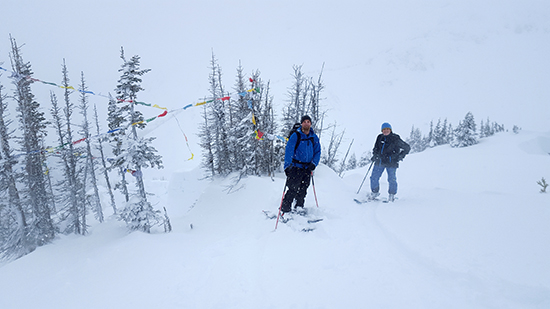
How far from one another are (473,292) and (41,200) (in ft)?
85.4

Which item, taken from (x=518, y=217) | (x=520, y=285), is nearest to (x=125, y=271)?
(x=520, y=285)

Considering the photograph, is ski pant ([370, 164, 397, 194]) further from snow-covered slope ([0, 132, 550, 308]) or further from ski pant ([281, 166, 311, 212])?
ski pant ([281, 166, 311, 212])

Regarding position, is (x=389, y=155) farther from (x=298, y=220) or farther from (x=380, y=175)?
(x=298, y=220)

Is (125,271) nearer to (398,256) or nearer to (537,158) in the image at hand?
(398,256)

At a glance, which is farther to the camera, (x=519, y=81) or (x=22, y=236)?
(x=519, y=81)

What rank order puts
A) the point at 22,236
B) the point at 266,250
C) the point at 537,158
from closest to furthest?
1. the point at 266,250
2. the point at 22,236
3. the point at 537,158

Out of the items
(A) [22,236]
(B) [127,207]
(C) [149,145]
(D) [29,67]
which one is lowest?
(A) [22,236]

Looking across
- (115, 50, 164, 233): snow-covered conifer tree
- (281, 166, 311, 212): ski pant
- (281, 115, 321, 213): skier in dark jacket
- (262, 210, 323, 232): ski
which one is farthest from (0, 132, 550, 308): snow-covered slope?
(115, 50, 164, 233): snow-covered conifer tree

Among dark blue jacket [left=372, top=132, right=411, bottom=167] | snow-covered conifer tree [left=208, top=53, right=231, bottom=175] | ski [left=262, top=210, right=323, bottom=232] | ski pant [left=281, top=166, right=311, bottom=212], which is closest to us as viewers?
ski [left=262, top=210, right=323, bottom=232]

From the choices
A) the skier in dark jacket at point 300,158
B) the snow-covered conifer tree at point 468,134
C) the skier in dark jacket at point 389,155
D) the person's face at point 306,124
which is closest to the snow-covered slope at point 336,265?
the skier in dark jacket at point 300,158

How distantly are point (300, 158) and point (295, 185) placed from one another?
674 mm

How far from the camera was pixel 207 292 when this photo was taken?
3.17 m

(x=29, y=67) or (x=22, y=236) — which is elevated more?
(x=29, y=67)

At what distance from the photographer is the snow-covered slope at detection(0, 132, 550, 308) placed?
2900mm
